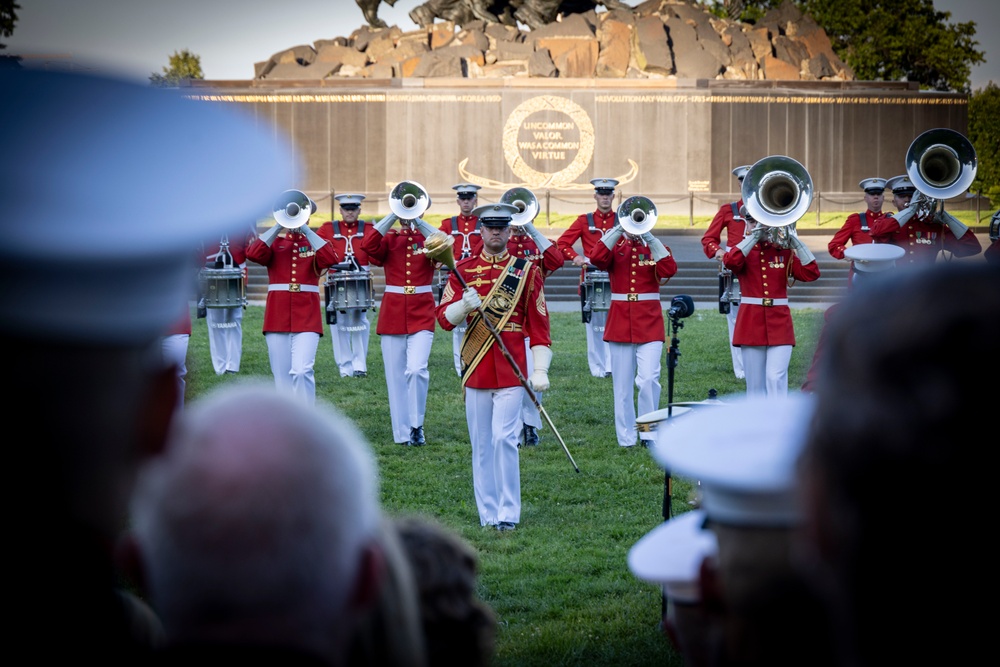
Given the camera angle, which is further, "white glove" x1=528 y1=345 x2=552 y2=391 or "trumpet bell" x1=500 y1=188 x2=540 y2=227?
"trumpet bell" x1=500 y1=188 x2=540 y2=227

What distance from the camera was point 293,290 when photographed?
12.1m

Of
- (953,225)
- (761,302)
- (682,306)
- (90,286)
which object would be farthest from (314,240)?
(90,286)

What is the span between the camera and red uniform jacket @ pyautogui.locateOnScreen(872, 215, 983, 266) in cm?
1243

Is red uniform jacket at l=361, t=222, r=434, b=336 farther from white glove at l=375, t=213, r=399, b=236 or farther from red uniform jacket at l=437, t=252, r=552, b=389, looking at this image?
red uniform jacket at l=437, t=252, r=552, b=389

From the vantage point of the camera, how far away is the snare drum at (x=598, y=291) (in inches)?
557

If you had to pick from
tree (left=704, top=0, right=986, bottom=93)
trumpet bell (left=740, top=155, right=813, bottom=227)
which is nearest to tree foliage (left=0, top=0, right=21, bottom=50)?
trumpet bell (left=740, top=155, right=813, bottom=227)

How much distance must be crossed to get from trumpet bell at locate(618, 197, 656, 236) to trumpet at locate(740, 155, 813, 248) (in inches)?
42.5

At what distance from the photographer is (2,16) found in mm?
28062

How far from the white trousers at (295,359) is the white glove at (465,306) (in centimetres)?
391

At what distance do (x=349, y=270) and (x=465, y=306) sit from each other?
6.24m

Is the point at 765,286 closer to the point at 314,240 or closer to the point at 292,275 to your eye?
the point at 314,240

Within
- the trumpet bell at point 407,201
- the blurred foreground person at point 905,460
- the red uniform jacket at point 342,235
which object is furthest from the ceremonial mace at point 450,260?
the blurred foreground person at point 905,460

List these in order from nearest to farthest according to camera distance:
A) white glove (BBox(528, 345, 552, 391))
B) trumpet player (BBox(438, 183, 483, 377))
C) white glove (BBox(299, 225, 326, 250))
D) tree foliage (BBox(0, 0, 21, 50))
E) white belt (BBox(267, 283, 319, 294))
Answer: white glove (BBox(528, 345, 552, 391))
white belt (BBox(267, 283, 319, 294))
white glove (BBox(299, 225, 326, 250))
trumpet player (BBox(438, 183, 483, 377))
tree foliage (BBox(0, 0, 21, 50))

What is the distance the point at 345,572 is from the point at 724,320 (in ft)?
70.9
